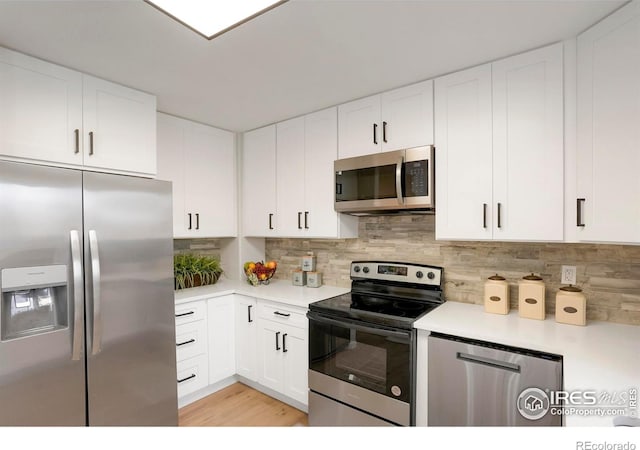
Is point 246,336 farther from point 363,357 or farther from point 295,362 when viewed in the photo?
point 363,357

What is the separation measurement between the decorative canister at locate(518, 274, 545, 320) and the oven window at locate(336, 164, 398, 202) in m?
0.91

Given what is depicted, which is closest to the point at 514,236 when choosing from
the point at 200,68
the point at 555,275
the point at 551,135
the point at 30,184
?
the point at 555,275

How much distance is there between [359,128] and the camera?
243 cm

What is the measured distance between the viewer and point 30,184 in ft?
5.36

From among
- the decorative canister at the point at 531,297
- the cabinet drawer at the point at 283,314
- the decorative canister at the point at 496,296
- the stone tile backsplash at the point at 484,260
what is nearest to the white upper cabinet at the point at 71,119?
the cabinet drawer at the point at 283,314

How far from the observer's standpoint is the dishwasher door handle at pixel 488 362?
1576mm

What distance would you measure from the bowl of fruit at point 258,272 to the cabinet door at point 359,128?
4.18ft

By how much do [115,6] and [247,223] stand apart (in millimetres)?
2030

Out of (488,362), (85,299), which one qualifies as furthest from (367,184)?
(85,299)

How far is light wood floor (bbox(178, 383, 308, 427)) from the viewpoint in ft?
7.80

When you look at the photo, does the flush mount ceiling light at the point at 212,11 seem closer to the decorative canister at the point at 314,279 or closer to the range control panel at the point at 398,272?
the range control panel at the point at 398,272

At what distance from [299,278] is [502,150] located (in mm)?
1905
